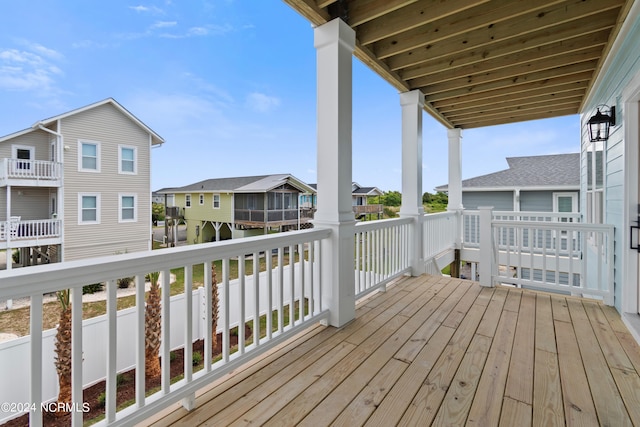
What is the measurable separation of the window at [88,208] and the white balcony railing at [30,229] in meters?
0.15

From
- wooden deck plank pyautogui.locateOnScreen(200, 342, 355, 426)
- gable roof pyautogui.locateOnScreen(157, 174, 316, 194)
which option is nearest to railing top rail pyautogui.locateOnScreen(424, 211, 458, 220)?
gable roof pyautogui.locateOnScreen(157, 174, 316, 194)

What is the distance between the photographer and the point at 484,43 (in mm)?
2826

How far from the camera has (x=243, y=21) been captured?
11.0ft

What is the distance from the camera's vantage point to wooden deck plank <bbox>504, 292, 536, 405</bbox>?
1.63 m

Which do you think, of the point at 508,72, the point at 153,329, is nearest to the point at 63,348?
the point at 153,329

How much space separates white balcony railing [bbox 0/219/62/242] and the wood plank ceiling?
85.2 inches

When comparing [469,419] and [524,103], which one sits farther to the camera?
[524,103]

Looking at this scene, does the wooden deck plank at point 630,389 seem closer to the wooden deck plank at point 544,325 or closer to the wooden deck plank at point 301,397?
the wooden deck plank at point 544,325

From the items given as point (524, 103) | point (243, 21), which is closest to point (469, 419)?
point (243, 21)

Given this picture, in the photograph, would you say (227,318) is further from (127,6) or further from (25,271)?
(127,6)

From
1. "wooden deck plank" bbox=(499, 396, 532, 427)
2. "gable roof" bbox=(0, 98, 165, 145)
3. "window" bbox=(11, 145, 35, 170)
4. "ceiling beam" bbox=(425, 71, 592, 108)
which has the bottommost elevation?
"wooden deck plank" bbox=(499, 396, 532, 427)

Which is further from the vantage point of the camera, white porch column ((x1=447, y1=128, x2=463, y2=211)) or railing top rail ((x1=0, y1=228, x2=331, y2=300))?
white porch column ((x1=447, y1=128, x2=463, y2=211))

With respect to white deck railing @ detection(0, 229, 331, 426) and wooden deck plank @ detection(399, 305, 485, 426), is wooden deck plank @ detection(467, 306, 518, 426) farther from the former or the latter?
white deck railing @ detection(0, 229, 331, 426)

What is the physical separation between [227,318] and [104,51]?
209 cm
